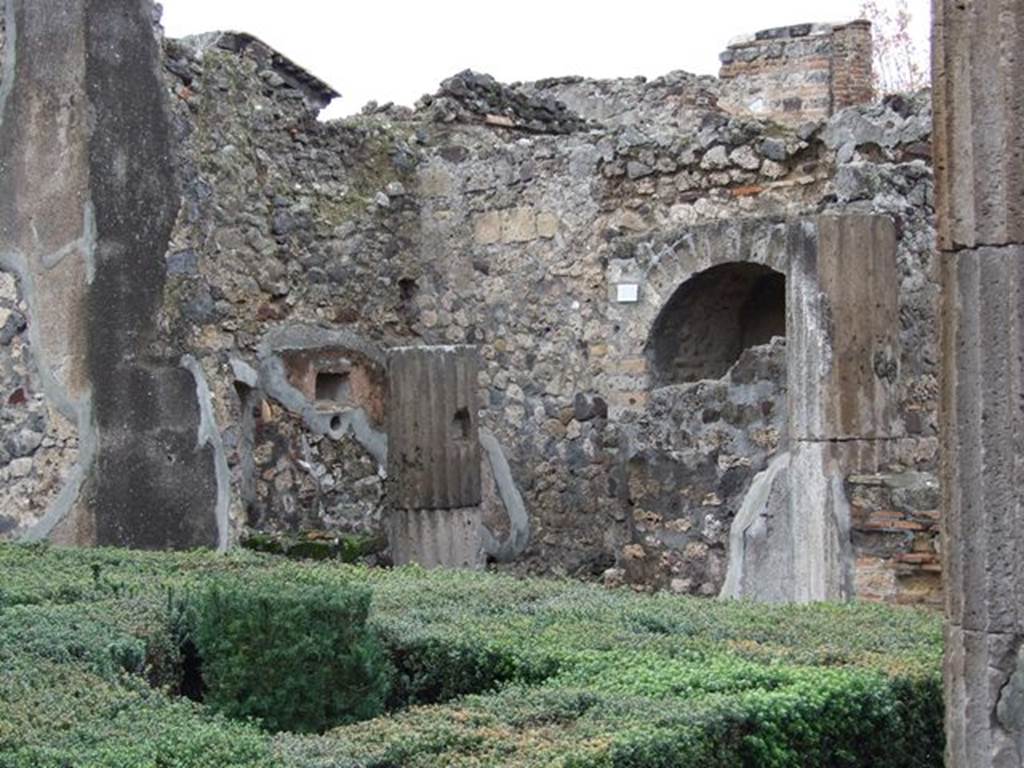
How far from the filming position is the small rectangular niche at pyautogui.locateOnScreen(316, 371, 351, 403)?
1198 centimetres

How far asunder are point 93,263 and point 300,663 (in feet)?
16.1

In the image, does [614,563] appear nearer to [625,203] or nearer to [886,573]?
[625,203]

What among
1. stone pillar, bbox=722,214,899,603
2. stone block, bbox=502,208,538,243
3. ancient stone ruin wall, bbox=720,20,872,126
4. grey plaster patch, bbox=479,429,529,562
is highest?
ancient stone ruin wall, bbox=720,20,872,126

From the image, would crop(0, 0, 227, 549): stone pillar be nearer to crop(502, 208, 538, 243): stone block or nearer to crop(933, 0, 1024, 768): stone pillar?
crop(502, 208, 538, 243): stone block

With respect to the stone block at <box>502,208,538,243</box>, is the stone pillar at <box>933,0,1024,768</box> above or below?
below

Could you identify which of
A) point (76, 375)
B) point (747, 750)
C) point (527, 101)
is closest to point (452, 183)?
point (527, 101)

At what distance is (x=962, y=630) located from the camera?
3689 mm

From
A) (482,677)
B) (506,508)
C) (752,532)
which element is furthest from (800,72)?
(482,677)

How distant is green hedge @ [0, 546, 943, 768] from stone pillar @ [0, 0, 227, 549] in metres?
2.86

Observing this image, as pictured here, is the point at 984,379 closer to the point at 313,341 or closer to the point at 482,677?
the point at 482,677

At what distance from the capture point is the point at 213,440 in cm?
1027

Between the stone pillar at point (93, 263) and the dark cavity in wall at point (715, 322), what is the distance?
132 inches

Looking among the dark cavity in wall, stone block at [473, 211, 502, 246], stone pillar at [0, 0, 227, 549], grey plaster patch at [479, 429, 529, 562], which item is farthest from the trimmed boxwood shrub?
stone block at [473, 211, 502, 246]

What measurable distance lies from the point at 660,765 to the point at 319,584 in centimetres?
168
